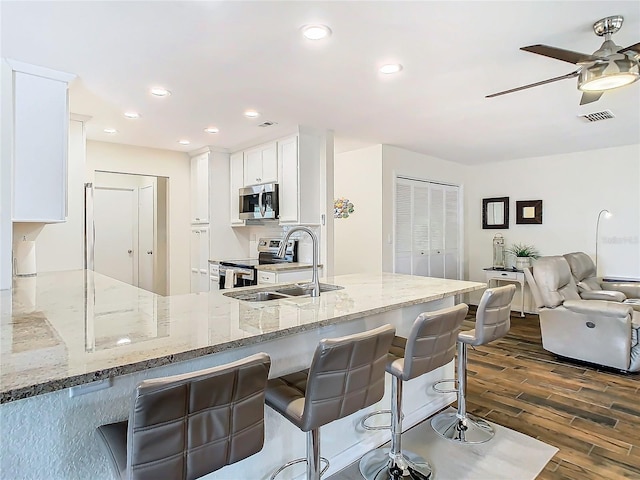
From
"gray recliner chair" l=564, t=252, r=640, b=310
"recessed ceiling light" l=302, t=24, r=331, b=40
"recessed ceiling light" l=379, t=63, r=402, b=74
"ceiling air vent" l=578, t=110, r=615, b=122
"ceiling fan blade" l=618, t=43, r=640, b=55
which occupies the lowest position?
"gray recliner chair" l=564, t=252, r=640, b=310

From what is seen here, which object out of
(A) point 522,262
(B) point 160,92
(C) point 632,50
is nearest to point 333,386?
(C) point 632,50

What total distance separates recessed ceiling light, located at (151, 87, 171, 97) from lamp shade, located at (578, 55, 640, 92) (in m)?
2.84

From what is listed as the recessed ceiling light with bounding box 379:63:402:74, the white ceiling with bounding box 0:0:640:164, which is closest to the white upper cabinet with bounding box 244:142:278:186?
the white ceiling with bounding box 0:0:640:164

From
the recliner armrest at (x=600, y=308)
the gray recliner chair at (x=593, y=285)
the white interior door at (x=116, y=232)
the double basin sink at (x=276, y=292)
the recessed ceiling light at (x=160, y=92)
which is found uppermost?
the recessed ceiling light at (x=160, y=92)

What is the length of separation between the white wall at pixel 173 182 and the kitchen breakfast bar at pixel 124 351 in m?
2.92

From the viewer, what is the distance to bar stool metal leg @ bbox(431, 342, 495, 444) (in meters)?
2.41

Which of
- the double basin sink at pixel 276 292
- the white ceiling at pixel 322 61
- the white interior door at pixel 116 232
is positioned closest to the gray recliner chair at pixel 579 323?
the white ceiling at pixel 322 61

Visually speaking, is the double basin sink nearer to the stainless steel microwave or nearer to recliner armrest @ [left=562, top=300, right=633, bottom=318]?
the stainless steel microwave

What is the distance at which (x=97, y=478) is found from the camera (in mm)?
1323

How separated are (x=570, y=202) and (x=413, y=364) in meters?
5.09

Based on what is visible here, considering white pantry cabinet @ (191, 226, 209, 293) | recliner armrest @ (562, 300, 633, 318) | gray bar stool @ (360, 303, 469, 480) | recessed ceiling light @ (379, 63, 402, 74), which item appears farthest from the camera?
white pantry cabinet @ (191, 226, 209, 293)

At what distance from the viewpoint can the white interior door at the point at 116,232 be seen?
20.0 feet

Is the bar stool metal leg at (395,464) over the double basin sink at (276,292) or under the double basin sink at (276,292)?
under

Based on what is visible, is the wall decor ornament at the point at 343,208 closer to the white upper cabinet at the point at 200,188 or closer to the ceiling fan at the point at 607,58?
the white upper cabinet at the point at 200,188
